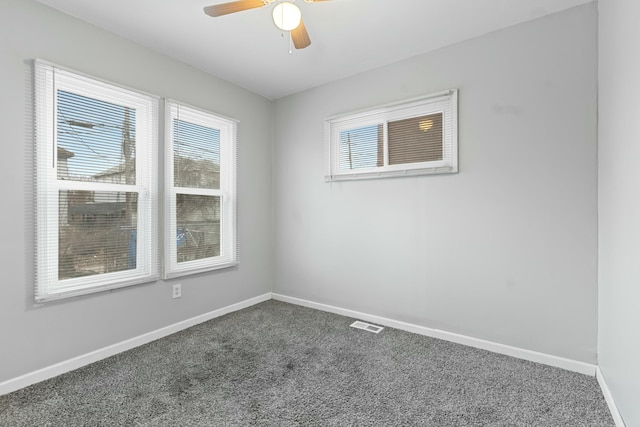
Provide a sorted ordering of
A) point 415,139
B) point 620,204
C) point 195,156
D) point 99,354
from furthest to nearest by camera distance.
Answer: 1. point 195,156
2. point 415,139
3. point 99,354
4. point 620,204

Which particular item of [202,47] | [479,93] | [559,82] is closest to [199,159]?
[202,47]

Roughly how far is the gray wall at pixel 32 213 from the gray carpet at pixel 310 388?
→ 0.23m

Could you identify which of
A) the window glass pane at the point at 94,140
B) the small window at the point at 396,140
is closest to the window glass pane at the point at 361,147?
the small window at the point at 396,140

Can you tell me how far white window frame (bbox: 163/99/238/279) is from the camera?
2.80 metres

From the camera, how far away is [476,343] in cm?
251

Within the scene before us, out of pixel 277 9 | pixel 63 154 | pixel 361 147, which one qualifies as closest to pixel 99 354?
pixel 63 154

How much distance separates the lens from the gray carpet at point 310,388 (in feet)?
5.48

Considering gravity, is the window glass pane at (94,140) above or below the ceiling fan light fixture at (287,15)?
below

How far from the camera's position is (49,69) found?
208cm

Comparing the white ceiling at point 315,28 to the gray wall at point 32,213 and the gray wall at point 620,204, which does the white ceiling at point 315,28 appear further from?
the gray wall at point 620,204

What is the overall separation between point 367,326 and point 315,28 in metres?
2.65

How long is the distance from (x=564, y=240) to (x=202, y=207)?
3.11 metres

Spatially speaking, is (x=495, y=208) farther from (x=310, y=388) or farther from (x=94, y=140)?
(x=94, y=140)

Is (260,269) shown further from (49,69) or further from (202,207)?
(49,69)
